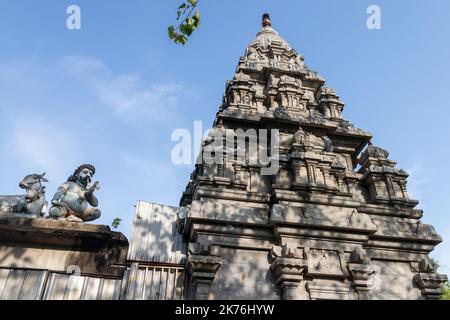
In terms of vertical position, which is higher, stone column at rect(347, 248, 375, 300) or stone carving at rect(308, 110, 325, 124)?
stone carving at rect(308, 110, 325, 124)

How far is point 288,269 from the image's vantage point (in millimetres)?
6480

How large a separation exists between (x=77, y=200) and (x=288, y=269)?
14.8 ft

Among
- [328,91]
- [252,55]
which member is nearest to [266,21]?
[252,55]

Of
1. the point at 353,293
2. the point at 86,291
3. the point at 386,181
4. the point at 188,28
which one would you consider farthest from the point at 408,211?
the point at 86,291

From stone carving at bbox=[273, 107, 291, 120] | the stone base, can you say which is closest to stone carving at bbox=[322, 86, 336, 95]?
stone carving at bbox=[273, 107, 291, 120]

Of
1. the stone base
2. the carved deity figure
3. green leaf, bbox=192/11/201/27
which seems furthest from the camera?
the carved deity figure

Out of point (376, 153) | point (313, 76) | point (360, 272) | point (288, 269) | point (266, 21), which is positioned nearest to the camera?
point (288, 269)

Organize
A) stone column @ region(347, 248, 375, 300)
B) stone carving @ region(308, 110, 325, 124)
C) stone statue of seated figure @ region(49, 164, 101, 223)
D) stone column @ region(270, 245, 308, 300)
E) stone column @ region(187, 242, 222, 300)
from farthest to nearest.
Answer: stone carving @ region(308, 110, 325, 124) → stone column @ region(347, 248, 375, 300) → stone column @ region(270, 245, 308, 300) → stone statue of seated figure @ region(49, 164, 101, 223) → stone column @ region(187, 242, 222, 300)

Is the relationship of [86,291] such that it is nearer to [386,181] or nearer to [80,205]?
[80,205]

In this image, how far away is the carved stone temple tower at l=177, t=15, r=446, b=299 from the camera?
6.55m

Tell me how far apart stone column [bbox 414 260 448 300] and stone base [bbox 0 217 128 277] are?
6.43m

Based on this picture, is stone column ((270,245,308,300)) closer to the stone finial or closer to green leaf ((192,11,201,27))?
green leaf ((192,11,201,27))

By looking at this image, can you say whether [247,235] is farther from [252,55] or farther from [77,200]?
[252,55]

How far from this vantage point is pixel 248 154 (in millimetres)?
9125
